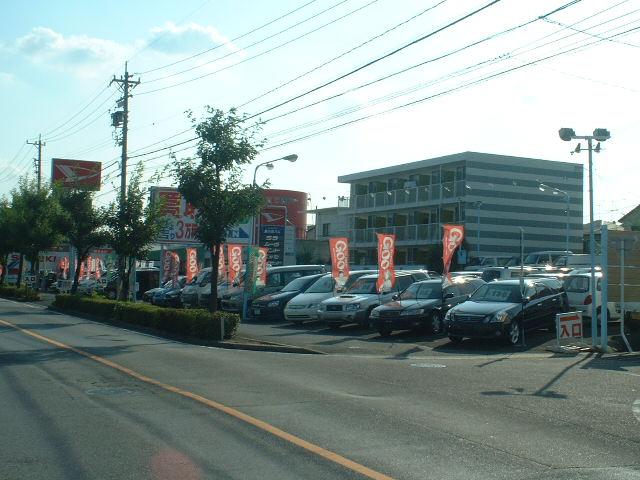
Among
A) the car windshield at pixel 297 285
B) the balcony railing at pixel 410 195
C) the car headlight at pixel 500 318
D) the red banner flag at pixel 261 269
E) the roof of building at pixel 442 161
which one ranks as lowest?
the car headlight at pixel 500 318

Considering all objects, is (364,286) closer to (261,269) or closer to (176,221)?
(261,269)

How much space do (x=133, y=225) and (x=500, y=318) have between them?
1715 centimetres

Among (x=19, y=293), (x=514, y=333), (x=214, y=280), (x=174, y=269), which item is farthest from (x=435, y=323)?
(x=19, y=293)

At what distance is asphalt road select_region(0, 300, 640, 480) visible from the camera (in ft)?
22.0

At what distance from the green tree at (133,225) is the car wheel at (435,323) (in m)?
14.3

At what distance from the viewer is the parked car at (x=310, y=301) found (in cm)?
2481

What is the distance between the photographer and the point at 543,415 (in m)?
9.37

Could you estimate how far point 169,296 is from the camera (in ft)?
120

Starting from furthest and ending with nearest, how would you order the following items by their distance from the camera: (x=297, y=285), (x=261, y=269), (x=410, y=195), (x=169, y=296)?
(x=410, y=195), (x=169, y=296), (x=261, y=269), (x=297, y=285)

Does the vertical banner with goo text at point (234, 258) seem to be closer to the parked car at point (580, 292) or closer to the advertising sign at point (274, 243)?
the advertising sign at point (274, 243)

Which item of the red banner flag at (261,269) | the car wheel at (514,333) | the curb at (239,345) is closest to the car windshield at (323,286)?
the red banner flag at (261,269)

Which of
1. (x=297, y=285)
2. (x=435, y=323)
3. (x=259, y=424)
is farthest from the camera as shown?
(x=297, y=285)

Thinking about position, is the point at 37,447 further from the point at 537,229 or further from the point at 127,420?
the point at 537,229

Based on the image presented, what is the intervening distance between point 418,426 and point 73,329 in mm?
16420
